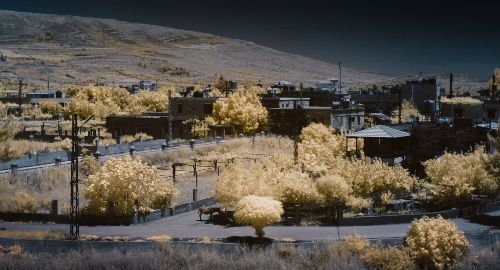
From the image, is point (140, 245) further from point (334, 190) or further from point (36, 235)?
point (334, 190)

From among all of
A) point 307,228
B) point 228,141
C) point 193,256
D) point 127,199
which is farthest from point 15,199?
point 228,141

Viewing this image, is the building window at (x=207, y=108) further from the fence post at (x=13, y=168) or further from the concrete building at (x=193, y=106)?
the fence post at (x=13, y=168)

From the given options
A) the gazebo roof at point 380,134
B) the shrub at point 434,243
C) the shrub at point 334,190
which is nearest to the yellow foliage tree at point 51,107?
the gazebo roof at point 380,134

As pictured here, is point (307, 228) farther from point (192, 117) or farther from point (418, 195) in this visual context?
point (192, 117)

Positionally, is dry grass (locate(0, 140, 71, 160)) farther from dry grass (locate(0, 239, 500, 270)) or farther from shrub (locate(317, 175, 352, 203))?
shrub (locate(317, 175, 352, 203))

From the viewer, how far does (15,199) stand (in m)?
45.6

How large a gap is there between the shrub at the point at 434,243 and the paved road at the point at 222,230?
8.57 ft

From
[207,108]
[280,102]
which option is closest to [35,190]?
[207,108]

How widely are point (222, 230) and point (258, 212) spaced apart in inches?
161

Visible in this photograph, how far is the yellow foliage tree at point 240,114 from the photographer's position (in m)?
89.4

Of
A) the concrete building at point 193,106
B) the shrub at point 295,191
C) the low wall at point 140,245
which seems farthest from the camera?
the concrete building at point 193,106

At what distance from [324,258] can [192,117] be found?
6296 cm

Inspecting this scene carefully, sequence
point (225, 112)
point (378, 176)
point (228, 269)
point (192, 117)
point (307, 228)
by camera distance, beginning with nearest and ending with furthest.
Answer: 1. point (228, 269)
2. point (307, 228)
3. point (378, 176)
4. point (225, 112)
5. point (192, 117)

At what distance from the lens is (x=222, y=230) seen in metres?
40.7
